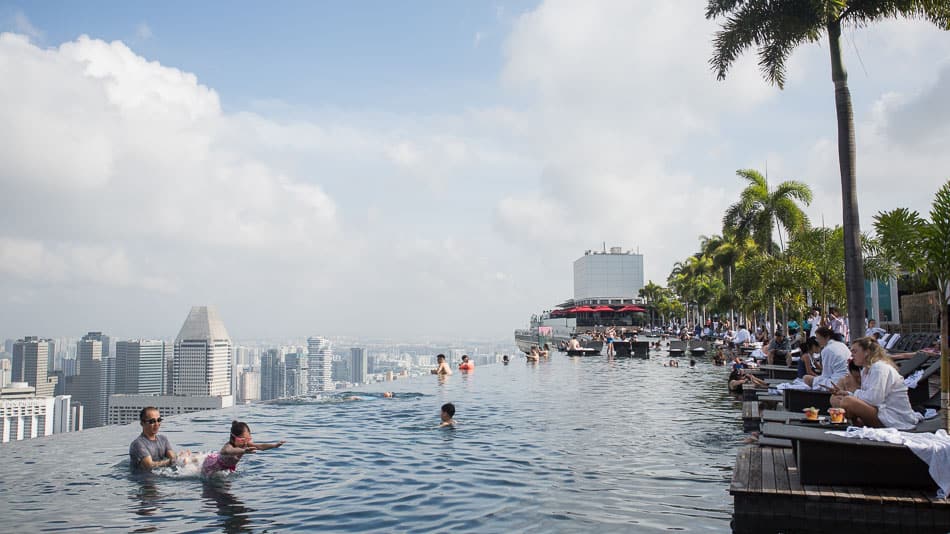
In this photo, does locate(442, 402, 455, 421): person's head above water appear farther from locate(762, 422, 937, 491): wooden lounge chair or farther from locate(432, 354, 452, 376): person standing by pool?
locate(432, 354, 452, 376): person standing by pool

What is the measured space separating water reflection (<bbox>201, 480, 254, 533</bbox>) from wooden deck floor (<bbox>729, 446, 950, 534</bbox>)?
483cm

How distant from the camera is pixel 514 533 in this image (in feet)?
20.6

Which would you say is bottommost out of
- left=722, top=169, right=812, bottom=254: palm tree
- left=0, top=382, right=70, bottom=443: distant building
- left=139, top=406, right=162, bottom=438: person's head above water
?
left=0, top=382, right=70, bottom=443: distant building

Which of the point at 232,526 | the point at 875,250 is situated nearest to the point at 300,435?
the point at 232,526

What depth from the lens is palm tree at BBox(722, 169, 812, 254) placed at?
3909cm

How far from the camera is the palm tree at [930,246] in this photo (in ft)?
24.4

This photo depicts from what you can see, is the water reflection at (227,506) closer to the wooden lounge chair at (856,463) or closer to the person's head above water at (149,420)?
the person's head above water at (149,420)

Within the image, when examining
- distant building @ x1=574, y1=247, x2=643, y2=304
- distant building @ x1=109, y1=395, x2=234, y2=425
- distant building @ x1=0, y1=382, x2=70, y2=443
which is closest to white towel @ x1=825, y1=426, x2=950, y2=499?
distant building @ x1=109, y1=395, x2=234, y2=425

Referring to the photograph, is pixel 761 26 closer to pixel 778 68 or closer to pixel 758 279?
pixel 778 68

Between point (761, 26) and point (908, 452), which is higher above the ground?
point (761, 26)

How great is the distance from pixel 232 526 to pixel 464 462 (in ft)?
12.7

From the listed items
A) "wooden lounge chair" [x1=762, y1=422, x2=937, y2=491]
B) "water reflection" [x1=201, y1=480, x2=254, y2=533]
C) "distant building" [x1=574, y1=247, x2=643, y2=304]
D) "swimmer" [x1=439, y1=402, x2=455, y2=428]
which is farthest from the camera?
"distant building" [x1=574, y1=247, x2=643, y2=304]

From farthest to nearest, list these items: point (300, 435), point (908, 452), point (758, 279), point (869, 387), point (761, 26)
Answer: point (758, 279) < point (761, 26) < point (300, 435) < point (869, 387) < point (908, 452)

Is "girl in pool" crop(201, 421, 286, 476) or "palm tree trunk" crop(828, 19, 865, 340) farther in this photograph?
"palm tree trunk" crop(828, 19, 865, 340)
